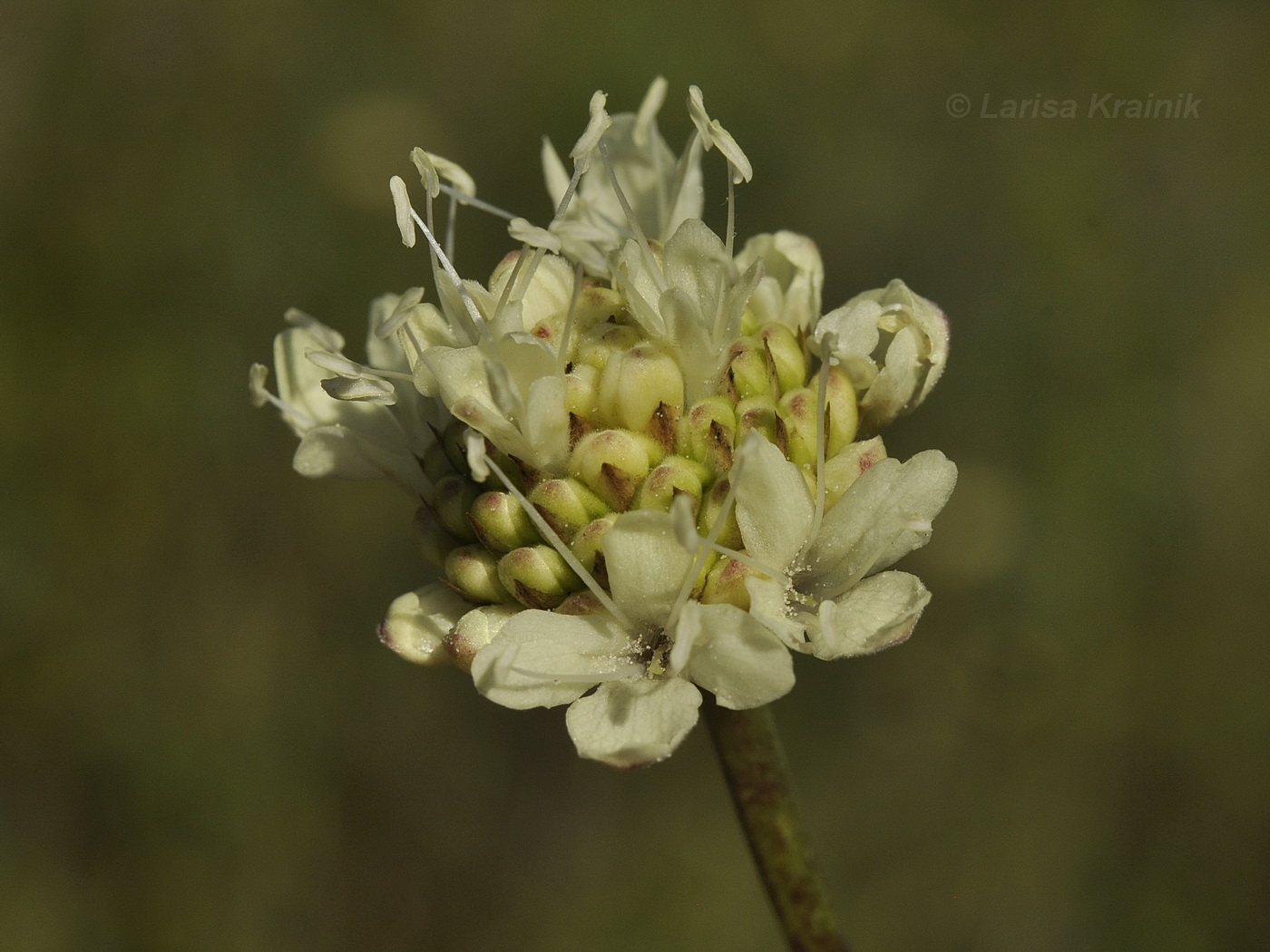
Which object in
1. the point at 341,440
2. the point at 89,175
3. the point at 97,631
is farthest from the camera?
the point at 89,175

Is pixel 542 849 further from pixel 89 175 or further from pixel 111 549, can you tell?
pixel 89 175

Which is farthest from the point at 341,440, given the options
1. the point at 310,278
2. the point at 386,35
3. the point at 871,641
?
the point at 386,35

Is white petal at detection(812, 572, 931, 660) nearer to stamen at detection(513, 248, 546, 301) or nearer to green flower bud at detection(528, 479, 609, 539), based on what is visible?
green flower bud at detection(528, 479, 609, 539)

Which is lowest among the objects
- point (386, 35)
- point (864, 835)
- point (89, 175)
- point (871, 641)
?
point (864, 835)

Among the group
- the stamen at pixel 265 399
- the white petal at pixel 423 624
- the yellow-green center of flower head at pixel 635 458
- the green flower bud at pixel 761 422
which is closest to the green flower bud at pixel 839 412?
the yellow-green center of flower head at pixel 635 458

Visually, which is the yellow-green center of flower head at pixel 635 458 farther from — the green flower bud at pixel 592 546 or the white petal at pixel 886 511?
the white petal at pixel 886 511

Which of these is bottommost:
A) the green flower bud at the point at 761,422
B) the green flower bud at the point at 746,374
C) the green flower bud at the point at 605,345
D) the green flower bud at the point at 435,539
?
the green flower bud at the point at 435,539

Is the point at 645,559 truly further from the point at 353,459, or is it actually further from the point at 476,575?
the point at 353,459
